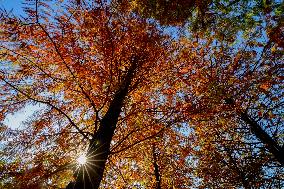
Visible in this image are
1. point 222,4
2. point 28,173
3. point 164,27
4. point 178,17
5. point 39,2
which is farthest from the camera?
point 164,27

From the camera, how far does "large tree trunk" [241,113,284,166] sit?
28.7 feet

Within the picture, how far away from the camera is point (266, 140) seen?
964cm

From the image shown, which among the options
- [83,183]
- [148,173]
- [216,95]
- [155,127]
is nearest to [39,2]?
[83,183]

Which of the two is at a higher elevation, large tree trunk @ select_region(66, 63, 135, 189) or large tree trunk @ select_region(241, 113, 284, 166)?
large tree trunk @ select_region(241, 113, 284, 166)

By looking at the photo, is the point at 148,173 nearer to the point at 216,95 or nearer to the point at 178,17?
the point at 216,95

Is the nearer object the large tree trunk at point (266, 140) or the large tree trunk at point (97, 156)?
the large tree trunk at point (97, 156)

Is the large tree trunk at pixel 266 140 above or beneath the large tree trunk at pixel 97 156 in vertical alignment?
above

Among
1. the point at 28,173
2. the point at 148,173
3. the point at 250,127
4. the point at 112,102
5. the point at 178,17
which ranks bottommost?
the point at 28,173

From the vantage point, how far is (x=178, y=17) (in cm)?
948

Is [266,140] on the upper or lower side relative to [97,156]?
upper

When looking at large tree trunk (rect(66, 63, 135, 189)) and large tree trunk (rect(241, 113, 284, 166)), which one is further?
large tree trunk (rect(241, 113, 284, 166))

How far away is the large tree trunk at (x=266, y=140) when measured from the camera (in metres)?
8.74

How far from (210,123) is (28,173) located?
9302 mm

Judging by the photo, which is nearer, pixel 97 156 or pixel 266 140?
pixel 97 156
